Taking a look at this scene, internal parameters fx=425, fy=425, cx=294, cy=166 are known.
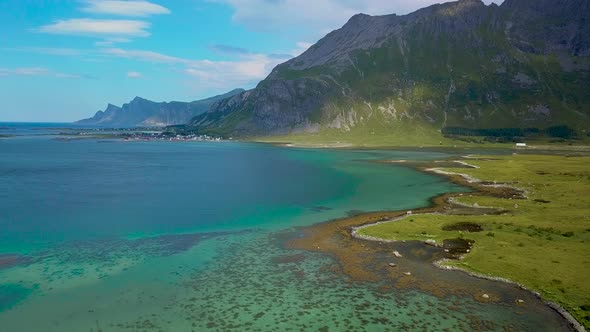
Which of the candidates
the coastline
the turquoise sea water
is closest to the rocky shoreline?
the coastline

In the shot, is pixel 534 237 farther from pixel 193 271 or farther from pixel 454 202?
pixel 193 271

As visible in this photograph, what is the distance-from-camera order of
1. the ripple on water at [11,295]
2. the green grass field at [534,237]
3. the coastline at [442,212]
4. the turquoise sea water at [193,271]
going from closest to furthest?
1. the turquoise sea water at [193,271]
2. the ripple on water at [11,295]
3. the coastline at [442,212]
4. the green grass field at [534,237]

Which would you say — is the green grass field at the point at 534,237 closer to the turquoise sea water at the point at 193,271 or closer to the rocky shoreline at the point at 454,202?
the rocky shoreline at the point at 454,202

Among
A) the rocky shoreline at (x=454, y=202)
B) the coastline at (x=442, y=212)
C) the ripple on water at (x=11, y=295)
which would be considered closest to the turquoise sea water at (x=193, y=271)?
the ripple on water at (x=11, y=295)

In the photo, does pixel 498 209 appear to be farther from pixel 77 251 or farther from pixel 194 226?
pixel 77 251

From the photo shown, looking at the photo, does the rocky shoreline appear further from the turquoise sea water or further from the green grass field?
the turquoise sea water

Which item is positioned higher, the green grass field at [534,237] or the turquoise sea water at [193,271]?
the green grass field at [534,237]
